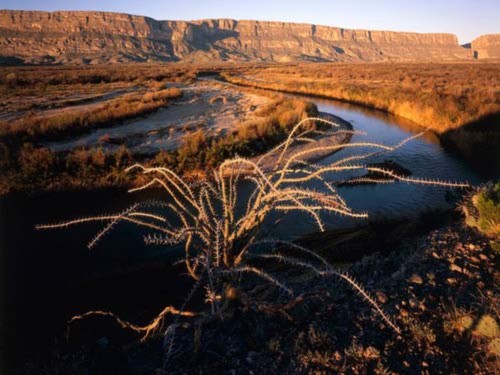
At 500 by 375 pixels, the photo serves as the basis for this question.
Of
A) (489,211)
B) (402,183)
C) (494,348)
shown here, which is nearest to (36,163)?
(402,183)

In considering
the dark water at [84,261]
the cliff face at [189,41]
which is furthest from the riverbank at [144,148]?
the cliff face at [189,41]

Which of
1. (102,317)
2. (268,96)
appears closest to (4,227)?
(102,317)

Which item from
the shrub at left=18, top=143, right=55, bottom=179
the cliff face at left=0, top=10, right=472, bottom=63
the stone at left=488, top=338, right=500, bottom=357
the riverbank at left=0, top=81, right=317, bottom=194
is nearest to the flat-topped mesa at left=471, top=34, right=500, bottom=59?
the cliff face at left=0, top=10, right=472, bottom=63

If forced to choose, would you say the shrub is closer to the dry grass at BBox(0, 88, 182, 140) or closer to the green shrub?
the dry grass at BBox(0, 88, 182, 140)

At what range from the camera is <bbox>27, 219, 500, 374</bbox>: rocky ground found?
285 centimetres

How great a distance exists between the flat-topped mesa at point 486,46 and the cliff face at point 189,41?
821 cm

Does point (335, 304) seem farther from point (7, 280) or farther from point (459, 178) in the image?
point (459, 178)

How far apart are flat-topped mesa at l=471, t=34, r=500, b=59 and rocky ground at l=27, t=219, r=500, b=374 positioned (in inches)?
8345

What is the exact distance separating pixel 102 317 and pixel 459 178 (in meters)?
10.3

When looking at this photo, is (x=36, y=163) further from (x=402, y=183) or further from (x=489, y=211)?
(x=489, y=211)

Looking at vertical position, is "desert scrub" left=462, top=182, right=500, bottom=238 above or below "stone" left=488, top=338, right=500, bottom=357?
above

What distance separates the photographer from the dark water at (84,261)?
4668 millimetres

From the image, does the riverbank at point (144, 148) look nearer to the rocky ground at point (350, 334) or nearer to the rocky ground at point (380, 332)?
the rocky ground at point (350, 334)

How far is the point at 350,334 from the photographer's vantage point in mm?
3189
